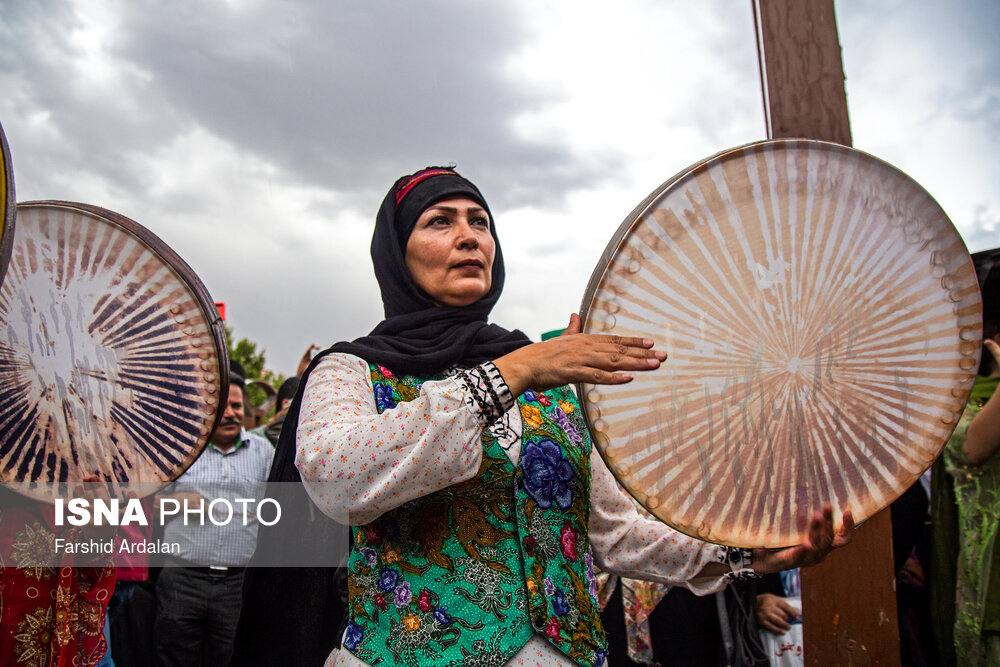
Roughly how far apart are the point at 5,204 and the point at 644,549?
51.2 inches

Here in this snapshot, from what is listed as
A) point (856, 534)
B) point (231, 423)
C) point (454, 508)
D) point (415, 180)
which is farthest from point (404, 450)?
point (231, 423)

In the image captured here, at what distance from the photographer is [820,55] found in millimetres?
2086

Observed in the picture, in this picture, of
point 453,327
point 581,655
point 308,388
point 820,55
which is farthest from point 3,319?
point 820,55

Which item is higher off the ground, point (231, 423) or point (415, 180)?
point (415, 180)

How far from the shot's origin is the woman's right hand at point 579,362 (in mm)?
1155

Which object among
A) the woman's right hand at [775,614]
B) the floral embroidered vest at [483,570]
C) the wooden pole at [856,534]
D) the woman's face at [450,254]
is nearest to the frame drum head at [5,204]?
the floral embroidered vest at [483,570]

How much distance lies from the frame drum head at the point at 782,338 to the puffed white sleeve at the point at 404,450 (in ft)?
0.68

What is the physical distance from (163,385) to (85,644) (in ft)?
3.41

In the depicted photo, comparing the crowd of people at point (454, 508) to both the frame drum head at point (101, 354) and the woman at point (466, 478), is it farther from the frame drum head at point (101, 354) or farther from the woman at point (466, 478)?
the frame drum head at point (101, 354)

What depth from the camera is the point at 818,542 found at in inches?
52.5

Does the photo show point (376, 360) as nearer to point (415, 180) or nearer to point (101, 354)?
point (415, 180)

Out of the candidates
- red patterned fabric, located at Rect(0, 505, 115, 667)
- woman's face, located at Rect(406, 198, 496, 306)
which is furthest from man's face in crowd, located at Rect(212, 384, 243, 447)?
woman's face, located at Rect(406, 198, 496, 306)

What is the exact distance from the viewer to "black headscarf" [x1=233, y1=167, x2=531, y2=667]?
1602 mm

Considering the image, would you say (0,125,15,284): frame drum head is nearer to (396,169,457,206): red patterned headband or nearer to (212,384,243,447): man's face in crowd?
(396,169,457,206): red patterned headband
